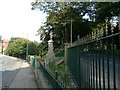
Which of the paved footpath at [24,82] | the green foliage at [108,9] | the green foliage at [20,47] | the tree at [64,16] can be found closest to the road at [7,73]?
the paved footpath at [24,82]

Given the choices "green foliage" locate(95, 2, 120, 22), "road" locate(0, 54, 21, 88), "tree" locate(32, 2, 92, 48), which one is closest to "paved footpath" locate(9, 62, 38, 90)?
"road" locate(0, 54, 21, 88)

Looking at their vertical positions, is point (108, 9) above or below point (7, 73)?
above

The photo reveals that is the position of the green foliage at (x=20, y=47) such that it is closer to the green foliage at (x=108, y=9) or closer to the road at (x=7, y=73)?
the green foliage at (x=108, y=9)

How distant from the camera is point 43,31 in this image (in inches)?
1869

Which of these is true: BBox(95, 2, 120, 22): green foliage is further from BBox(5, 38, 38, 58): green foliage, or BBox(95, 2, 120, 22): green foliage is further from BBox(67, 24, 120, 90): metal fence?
BBox(5, 38, 38, 58): green foliage

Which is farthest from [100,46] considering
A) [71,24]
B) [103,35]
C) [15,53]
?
[15,53]

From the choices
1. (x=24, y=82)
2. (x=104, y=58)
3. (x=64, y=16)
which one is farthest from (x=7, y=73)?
(x=64, y=16)

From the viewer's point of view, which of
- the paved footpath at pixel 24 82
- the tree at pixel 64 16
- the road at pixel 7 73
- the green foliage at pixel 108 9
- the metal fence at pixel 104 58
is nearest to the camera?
the metal fence at pixel 104 58

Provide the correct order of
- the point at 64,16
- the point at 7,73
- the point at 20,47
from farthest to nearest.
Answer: the point at 20,47, the point at 64,16, the point at 7,73

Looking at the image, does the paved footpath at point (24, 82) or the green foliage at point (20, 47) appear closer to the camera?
the paved footpath at point (24, 82)

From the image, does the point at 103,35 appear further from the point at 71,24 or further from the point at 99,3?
the point at 71,24

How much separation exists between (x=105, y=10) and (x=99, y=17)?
2485mm

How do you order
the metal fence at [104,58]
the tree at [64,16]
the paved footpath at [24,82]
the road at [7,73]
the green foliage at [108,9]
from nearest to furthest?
the metal fence at [104,58] < the paved footpath at [24,82] < the road at [7,73] < the green foliage at [108,9] < the tree at [64,16]

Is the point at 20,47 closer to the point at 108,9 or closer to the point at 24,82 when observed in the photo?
the point at 108,9
